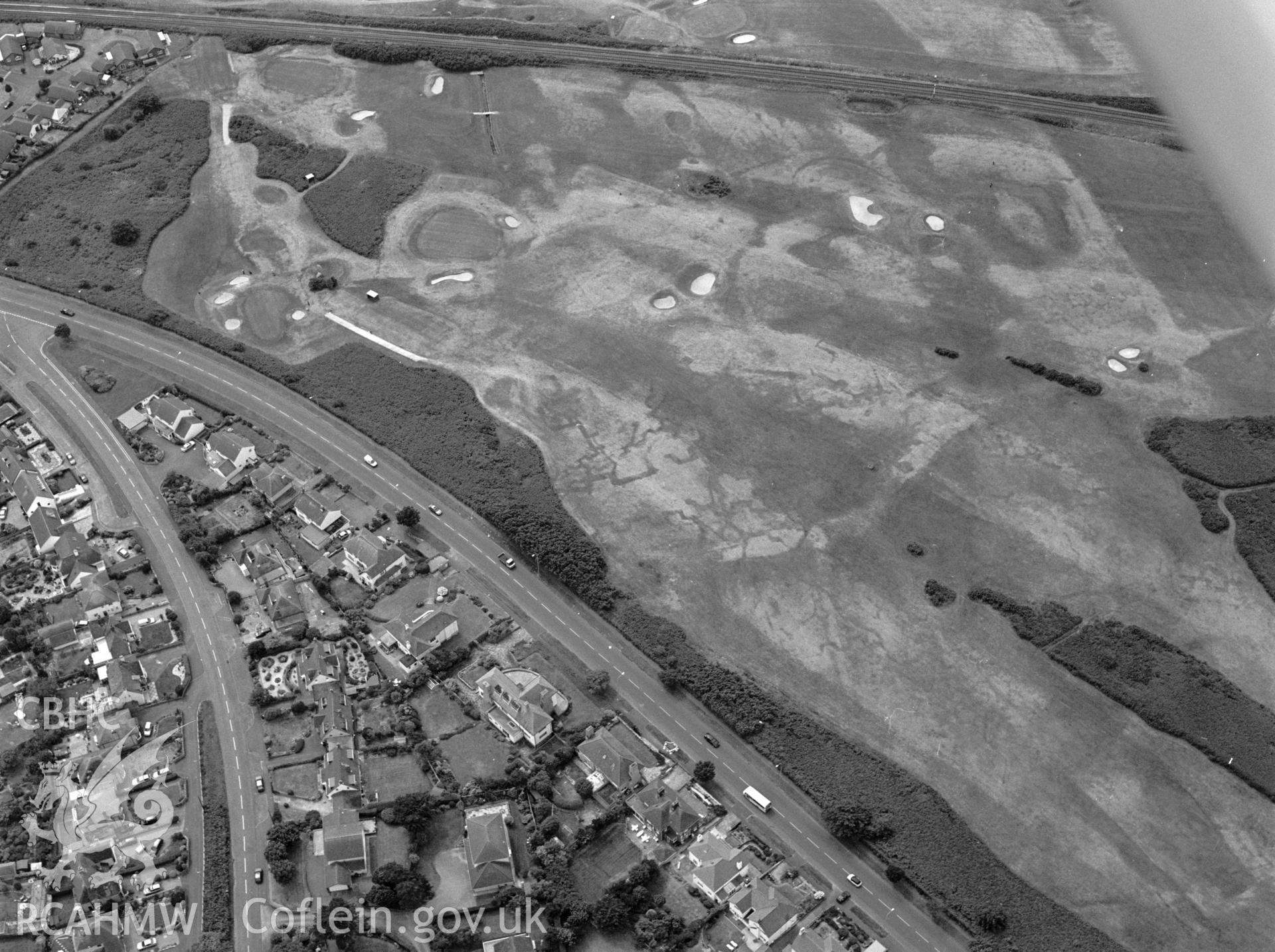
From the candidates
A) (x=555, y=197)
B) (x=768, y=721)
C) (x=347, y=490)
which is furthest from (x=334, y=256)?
(x=768, y=721)

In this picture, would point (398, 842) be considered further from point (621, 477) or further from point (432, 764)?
point (621, 477)

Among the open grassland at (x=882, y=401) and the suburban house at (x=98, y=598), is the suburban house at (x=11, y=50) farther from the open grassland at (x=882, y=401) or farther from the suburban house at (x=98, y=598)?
the suburban house at (x=98, y=598)

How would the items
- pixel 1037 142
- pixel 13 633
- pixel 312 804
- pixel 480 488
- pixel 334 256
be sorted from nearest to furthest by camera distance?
pixel 312 804, pixel 13 633, pixel 480 488, pixel 334 256, pixel 1037 142

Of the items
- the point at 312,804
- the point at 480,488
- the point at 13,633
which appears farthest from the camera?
the point at 480,488

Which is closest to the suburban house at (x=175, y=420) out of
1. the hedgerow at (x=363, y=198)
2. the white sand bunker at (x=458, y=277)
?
the hedgerow at (x=363, y=198)

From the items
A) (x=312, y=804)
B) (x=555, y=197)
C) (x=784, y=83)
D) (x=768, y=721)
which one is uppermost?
(x=784, y=83)
